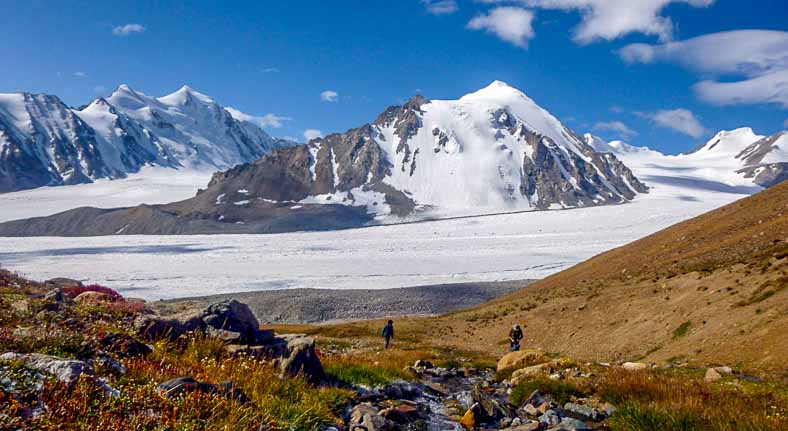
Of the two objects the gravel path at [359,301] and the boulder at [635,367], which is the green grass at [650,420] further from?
the gravel path at [359,301]

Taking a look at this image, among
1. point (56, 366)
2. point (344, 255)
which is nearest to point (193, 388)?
point (56, 366)

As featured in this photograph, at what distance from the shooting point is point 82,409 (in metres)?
4.36

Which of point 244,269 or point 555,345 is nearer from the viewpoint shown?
point 555,345

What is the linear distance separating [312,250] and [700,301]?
125850 mm

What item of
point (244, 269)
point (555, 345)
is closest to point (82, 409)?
point (555, 345)

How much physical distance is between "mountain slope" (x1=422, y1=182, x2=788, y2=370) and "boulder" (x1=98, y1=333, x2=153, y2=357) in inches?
607

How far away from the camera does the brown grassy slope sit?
18.9m

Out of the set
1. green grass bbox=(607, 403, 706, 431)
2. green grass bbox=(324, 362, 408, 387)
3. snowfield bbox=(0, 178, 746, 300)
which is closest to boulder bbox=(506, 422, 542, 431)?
green grass bbox=(607, 403, 706, 431)

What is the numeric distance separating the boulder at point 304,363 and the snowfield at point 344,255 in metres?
84.3

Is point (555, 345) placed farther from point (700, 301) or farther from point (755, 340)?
point (755, 340)

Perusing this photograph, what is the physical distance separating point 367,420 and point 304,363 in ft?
5.29

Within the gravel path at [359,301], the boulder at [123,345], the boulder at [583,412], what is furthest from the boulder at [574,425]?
the gravel path at [359,301]

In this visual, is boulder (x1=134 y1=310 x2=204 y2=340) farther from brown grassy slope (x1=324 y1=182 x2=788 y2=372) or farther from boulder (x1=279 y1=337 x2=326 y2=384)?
brown grassy slope (x1=324 y1=182 x2=788 y2=372)

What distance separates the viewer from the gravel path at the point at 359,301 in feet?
237
